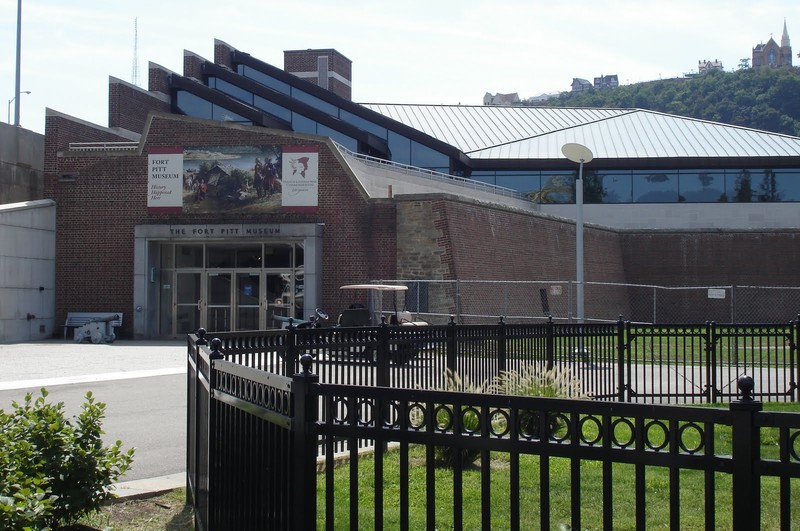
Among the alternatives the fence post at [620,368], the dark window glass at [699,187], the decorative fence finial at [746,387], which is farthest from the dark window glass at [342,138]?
the decorative fence finial at [746,387]

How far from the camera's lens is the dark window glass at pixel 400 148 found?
44.2 m

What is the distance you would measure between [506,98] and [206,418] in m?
169

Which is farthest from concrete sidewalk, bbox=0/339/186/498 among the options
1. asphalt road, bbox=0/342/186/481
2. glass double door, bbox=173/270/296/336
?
glass double door, bbox=173/270/296/336

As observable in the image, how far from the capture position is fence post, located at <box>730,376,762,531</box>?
2.92m

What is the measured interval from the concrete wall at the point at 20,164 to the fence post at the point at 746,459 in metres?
33.0

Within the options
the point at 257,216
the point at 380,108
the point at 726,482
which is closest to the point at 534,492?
the point at 726,482

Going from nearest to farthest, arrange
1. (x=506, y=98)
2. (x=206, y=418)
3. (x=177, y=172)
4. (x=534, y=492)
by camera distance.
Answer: (x=206, y=418)
(x=534, y=492)
(x=177, y=172)
(x=506, y=98)

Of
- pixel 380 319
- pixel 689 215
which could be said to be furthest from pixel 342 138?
pixel 380 319

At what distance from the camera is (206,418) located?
18.5ft

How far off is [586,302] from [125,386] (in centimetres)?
2421

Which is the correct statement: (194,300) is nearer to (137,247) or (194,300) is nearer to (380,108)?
(137,247)

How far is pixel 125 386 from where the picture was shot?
16.1 metres

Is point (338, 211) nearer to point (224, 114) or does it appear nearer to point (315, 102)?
point (224, 114)

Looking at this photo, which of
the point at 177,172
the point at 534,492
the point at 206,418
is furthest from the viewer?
the point at 177,172
